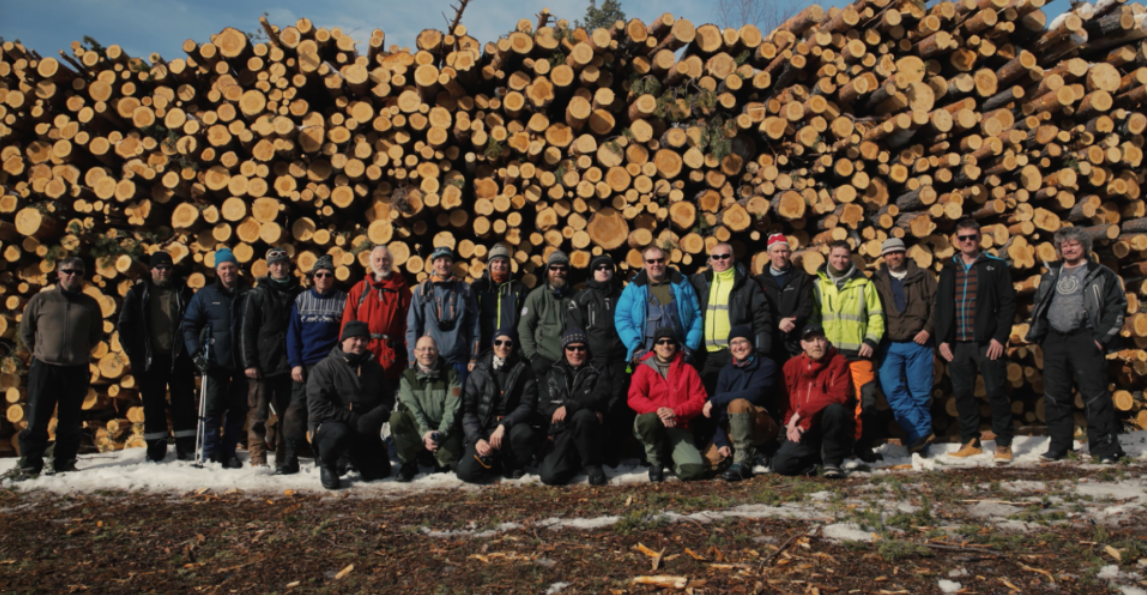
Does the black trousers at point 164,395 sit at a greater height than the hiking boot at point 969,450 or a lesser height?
greater

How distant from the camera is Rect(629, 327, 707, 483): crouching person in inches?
209

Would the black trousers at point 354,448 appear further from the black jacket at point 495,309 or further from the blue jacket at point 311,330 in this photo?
the black jacket at point 495,309

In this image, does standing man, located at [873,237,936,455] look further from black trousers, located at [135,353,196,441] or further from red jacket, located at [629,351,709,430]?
black trousers, located at [135,353,196,441]

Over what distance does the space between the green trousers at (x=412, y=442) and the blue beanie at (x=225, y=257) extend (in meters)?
2.05

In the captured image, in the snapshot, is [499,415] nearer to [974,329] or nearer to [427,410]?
[427,410]

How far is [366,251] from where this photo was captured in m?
6.77

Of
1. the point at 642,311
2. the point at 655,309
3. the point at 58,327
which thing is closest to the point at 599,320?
the point at 642,311

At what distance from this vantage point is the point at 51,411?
5.73m

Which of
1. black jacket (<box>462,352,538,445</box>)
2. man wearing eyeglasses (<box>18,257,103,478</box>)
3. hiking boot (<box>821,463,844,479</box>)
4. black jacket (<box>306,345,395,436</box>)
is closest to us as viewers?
hiking boot (<box>821,463,844,479</box>)

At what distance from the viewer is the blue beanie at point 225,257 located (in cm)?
618

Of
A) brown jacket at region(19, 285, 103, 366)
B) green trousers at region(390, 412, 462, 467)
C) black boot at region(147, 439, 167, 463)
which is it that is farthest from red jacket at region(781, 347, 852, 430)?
brown jacket at region(19, 285, 103, 366)

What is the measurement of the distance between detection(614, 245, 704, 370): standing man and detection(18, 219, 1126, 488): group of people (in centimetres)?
2

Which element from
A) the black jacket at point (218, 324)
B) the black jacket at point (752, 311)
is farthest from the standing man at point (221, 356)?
the black jacket at point (752, 311)

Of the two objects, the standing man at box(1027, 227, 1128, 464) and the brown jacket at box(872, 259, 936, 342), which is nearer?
the standing man at box(1027, 227, 1128, 464)
